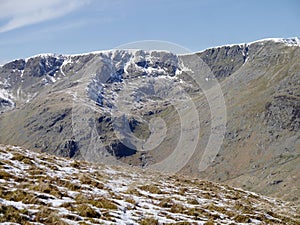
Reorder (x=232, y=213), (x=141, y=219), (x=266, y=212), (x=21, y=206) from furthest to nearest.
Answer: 1. (x=266, y=212)
2. (x=232, y=213)
3. (x=141, y=219)
4. (x=21, y=206)

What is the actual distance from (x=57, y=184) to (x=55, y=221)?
7.48m

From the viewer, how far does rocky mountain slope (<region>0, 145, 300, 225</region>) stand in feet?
57.6

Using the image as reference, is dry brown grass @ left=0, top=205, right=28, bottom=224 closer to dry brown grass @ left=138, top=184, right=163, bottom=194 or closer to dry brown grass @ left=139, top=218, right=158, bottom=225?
dry brown grass @ left=139, top=218, right=158, bottom=225

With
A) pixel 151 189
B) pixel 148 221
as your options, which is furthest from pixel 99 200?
pixel 151 189

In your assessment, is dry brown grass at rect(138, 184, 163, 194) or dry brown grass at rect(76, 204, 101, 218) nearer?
dry brown grass at rect(76, 204, 101, 218)

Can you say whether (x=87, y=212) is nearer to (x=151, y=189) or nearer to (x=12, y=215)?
(x=12, y=215)

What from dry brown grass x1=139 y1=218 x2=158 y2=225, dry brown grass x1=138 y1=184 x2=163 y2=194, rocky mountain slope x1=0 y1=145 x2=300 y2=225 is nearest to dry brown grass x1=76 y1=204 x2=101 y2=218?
rocky mountain slope x1=0 y1=145 x2=300 y2=225

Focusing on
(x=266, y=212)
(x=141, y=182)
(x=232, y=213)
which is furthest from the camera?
(x=141, y=182)

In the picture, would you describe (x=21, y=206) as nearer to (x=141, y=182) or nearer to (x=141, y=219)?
(x=141, y=219)

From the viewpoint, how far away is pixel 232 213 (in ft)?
79.6

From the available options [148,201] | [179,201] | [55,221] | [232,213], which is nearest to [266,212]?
[232,213]

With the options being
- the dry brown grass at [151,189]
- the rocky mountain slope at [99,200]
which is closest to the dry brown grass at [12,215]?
the rocky mountain slope at [99,200]

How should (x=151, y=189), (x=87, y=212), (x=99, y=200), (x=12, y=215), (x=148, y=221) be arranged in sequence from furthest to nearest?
1. (x=151, y=189)
2. (x=99, y=200)
3. (x=148, y=221)
4. (x=87, y=212)
5. (x=12, y=215)

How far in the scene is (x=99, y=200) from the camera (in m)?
21.3
